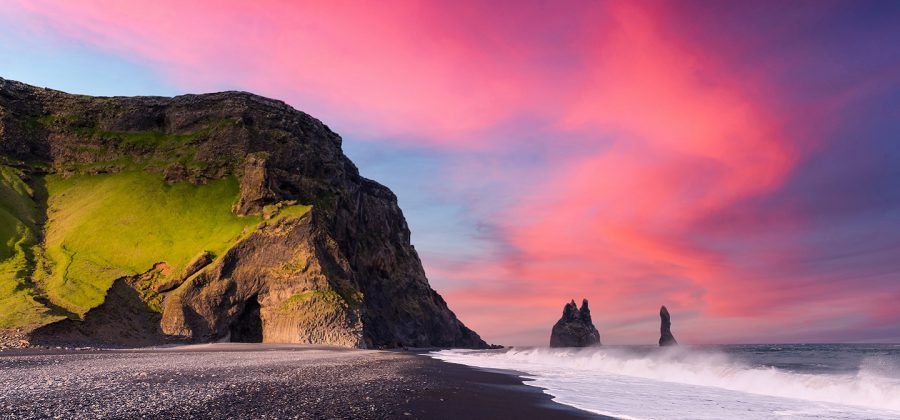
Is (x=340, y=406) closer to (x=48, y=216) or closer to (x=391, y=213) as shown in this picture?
(x=48, y=216)

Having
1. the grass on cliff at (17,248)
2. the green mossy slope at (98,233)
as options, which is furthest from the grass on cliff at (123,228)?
the grass on cliff at (17,248)

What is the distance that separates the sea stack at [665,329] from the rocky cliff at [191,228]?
85.4m

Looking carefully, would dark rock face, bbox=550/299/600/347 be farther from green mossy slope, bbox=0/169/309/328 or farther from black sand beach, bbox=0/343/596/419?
black sand beach, bbox=0/343/596/419

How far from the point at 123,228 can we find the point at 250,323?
26196mm

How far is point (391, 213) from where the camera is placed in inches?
5320

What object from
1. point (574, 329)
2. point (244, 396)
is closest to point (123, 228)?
point (244, 396)

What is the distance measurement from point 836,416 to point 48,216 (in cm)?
9884

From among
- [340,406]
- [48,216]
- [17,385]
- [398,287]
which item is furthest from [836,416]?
[398,287]

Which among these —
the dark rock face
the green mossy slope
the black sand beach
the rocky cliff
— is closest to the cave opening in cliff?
the rocky cliff

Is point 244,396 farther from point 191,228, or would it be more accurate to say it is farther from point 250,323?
point 191,228

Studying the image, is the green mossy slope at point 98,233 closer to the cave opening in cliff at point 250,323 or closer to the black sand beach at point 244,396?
the cave opening in cliff at point 250,323

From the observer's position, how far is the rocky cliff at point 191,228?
192 ft

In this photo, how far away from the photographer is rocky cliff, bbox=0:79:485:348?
58.5 meters

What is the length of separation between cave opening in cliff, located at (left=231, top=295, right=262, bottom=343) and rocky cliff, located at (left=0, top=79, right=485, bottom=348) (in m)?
0.20
